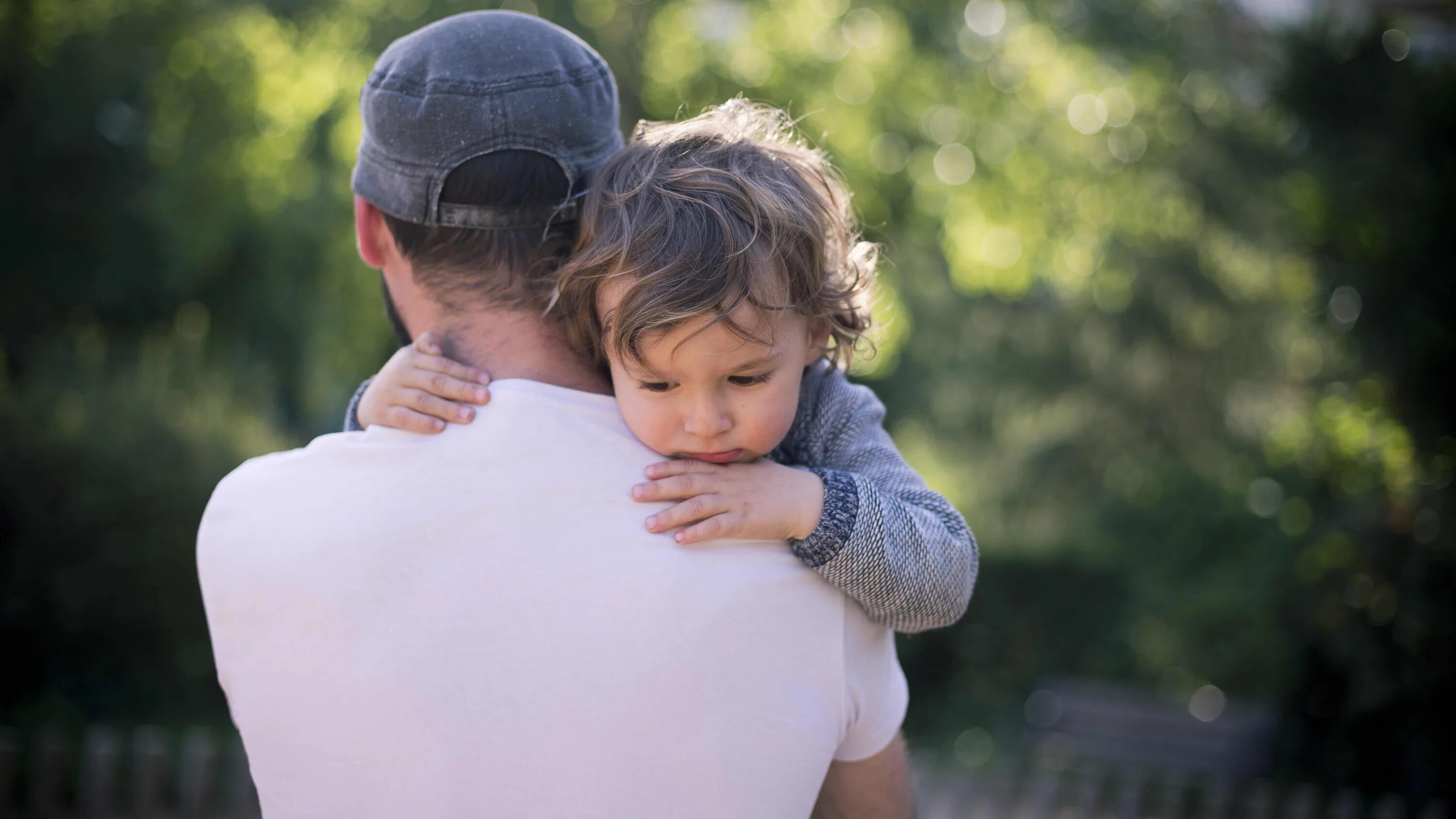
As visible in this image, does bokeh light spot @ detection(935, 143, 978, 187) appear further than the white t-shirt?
Yes

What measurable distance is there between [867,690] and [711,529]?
318 millimetres

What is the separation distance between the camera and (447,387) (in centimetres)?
146

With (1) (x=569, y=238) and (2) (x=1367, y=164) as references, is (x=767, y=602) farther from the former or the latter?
(2) (x=1367, y=164)

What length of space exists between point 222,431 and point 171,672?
144 cm

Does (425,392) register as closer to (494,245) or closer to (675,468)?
(494,245)

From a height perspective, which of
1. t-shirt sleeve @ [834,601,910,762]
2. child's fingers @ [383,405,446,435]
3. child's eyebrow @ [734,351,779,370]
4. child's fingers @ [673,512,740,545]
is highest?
child's eyebrow @ [734,351,779,370]

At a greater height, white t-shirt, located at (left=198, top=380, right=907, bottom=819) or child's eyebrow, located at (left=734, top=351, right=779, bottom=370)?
child's eyebrow, located at (left=734, top=351, right=779, bottom=370)

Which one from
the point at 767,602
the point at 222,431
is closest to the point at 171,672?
the point at 222,431

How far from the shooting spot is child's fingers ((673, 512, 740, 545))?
1334mm

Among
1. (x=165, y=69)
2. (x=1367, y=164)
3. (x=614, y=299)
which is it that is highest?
(x=614, y=299)

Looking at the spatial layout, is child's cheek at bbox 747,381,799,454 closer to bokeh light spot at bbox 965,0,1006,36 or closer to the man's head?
the man's head

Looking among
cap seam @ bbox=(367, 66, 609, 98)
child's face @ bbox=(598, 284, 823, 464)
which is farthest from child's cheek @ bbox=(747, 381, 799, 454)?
cap seam @ bbox=(367, 66, 609, 98)

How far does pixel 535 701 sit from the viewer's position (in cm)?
129

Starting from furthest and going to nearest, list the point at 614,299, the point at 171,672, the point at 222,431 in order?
the point at 222,431 < the point at 171,672 < the point at 614,299
